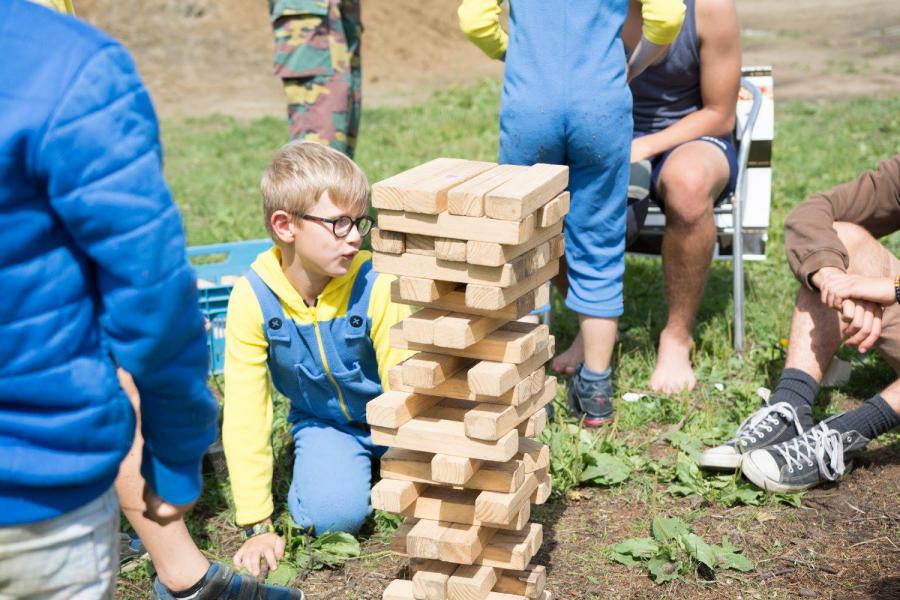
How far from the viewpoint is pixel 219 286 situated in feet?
14.6

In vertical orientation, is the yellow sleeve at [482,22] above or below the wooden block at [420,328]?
above

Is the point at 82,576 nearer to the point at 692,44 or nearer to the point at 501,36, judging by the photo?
the point at 501,36

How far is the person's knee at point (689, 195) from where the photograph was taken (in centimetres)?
422

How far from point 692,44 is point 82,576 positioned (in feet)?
11.4

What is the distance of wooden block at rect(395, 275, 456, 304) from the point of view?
254cm

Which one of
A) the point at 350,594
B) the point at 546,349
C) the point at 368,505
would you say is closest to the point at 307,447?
the point at 368,505

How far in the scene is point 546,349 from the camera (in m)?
2.77

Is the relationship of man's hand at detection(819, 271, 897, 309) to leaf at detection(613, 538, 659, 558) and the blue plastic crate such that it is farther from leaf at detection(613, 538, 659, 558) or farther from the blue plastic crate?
the blue plastic crate

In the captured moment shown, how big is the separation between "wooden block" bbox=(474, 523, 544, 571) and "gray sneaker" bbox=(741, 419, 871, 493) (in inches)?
41.1

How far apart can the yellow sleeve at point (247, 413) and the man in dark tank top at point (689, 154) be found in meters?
1.67

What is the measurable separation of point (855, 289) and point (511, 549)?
5.13 feet

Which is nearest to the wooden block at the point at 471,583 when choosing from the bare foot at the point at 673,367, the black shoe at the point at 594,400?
the black shoe at the point at 594,400

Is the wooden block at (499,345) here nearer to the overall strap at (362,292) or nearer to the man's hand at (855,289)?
the overall strap at (362,292)

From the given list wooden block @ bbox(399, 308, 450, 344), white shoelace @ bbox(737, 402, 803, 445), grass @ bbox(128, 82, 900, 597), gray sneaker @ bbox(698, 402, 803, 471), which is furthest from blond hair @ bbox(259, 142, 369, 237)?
white shoelace @ bbox(737, 402, 803, 445)
